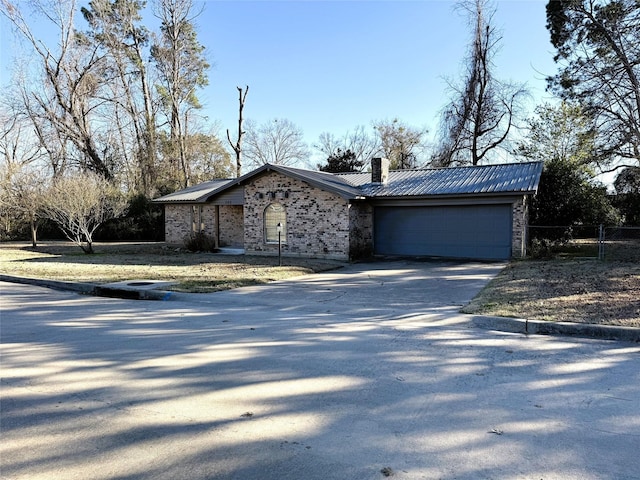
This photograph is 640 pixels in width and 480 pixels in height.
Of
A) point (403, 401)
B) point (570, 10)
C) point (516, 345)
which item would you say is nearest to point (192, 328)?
point (403, 401)

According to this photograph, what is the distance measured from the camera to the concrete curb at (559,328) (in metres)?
6.54

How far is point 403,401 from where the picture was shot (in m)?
4.22

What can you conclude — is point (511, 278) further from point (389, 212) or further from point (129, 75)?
point (129, 75)

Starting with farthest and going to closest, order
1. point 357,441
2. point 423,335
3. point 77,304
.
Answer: point 77,304
point 423,335
point 357,441

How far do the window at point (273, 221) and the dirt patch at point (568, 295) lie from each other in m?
9.67

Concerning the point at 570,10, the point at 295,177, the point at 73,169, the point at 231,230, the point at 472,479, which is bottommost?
the point at 472,479

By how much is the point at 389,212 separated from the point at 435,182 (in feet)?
7.93

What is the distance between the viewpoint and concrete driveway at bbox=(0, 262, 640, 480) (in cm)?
315

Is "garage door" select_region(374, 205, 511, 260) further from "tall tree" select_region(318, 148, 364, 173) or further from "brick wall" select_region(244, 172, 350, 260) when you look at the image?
"tall tree" select_region(318, 148, 364, 173)

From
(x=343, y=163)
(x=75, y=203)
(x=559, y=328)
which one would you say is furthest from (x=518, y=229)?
(x=343, y=163)

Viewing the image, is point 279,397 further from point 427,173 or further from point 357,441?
point 427,173

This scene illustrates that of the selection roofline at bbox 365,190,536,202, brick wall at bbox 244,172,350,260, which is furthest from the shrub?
roofline at bbox 365,190,536,202

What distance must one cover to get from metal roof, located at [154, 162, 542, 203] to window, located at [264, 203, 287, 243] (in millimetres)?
1635

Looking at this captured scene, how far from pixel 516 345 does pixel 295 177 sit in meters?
A: 14.2
